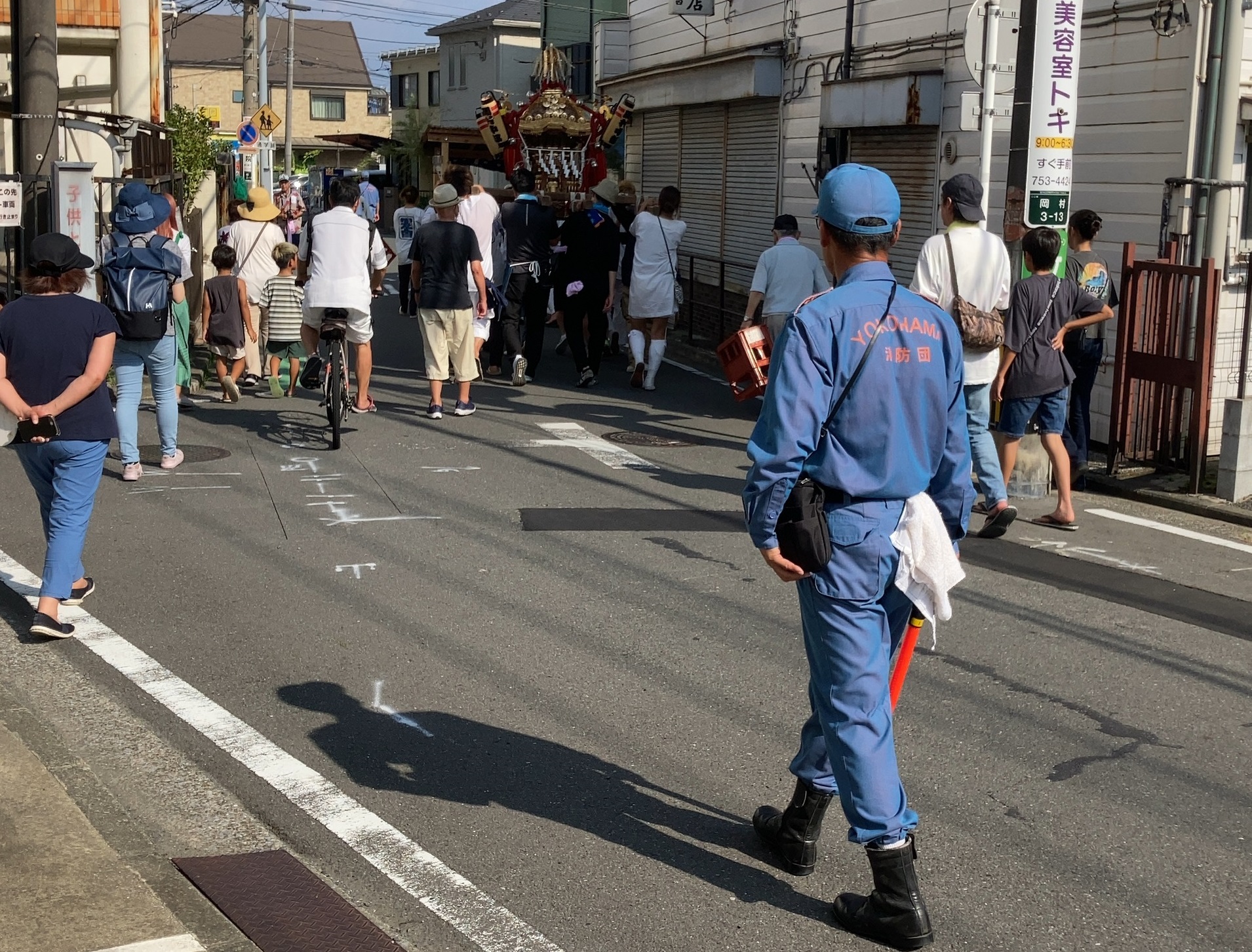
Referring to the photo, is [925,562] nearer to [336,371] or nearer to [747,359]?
[747,359]

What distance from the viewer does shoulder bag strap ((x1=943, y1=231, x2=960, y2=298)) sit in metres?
8.21

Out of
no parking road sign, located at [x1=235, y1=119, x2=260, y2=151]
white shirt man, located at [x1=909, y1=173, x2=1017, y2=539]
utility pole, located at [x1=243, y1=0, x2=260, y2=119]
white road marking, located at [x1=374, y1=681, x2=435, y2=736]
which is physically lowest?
white road marking, located at [x1=374, y1=681, x2=435, y2=736]

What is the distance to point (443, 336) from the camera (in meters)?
11.9

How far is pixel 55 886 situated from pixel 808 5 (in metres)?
15.0

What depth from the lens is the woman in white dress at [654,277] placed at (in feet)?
46.3

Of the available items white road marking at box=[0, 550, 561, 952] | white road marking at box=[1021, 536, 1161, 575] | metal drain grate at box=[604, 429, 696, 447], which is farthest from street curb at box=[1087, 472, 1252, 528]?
white road marking at box=[0, 550, 561, 952]

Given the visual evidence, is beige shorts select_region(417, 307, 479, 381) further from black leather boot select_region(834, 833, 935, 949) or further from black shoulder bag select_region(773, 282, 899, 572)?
black leather boot select_region(834, 833, 935, 949)

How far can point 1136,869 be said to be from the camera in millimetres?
4266

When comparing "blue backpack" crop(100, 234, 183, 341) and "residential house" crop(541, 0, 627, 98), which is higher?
"residential house" crop(541, 0, 627, 98)

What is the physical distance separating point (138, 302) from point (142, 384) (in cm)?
64

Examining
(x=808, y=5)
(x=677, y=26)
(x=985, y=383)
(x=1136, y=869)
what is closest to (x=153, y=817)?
(x=1136, y=869)

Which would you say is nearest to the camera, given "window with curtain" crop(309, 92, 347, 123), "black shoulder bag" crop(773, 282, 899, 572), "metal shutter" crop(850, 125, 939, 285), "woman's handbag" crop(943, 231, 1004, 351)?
"black shoulder bag" crop(773, 282, 899, 572)

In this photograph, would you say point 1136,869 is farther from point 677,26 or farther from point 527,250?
point 677,26

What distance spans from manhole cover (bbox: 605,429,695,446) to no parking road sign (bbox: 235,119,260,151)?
21.0 meters
